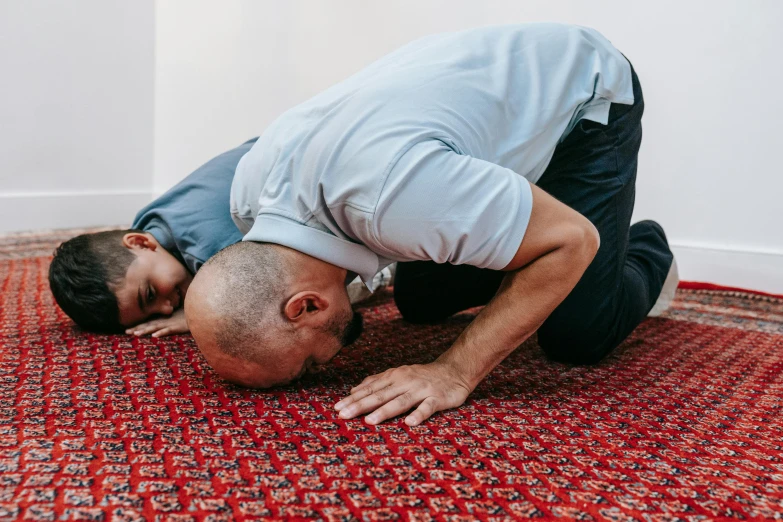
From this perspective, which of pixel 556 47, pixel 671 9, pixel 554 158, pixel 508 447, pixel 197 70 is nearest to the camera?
A: pixel 508 447

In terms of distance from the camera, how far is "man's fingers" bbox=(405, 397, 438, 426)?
2.99 ft

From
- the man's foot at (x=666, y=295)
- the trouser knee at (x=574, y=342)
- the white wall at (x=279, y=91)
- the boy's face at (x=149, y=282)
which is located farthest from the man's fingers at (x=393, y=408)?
the white wall at (x=279, y=91)

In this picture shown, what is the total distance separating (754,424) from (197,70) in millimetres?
2451

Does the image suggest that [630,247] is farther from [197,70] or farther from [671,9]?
[197,70]

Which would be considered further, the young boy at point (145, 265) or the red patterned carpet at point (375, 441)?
the young boy at point (145, 265)

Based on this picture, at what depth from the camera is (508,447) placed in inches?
33.5

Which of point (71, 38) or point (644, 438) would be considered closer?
point (644, 438)

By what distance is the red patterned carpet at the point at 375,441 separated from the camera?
70cm

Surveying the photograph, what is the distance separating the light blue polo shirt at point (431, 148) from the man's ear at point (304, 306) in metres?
0.06

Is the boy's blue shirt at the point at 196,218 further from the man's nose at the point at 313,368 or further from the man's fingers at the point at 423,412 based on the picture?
the man's fingers at the point at 423,412

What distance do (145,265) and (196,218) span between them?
139 millimetres

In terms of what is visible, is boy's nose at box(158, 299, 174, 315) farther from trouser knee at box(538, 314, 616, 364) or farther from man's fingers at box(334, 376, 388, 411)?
trouser knee at box(538, 314, 616, 364)

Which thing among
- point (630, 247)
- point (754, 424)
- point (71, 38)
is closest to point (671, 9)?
point (630, 247)

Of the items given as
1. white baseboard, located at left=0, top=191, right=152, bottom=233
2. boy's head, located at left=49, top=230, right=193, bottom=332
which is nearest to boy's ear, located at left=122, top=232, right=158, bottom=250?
boy's head, located at left=49, top=230, right=193, bottom=332
